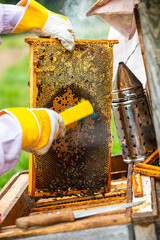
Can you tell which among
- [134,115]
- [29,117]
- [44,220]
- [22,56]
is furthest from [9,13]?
[22,56]

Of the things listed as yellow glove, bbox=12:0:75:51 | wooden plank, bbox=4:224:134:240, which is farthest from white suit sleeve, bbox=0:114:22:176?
yellow glove, bbox=12:0:75:51

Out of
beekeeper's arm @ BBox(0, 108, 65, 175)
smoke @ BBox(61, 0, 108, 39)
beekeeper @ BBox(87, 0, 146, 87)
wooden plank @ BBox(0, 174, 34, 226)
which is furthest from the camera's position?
smoke @ BBox(61, 0, 108, 39)

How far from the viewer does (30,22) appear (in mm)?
2102

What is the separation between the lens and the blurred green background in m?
3.44

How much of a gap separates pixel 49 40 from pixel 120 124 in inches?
36.0

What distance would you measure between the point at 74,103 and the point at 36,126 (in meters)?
0.67

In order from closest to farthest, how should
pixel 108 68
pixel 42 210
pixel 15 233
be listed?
pixel 15 233 → pixel 42 210 → pixel 108 68

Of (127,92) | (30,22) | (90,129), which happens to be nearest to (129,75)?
(127,92)

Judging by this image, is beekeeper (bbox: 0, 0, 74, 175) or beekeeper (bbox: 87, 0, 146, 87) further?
beekeeper (bbox: 87, 0, 146, 87)

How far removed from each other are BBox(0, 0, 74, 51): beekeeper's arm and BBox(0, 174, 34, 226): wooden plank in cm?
116

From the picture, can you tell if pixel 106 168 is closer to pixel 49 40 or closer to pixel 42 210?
pixel 42 210

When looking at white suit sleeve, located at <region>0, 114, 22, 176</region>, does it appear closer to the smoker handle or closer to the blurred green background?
the smoker handle

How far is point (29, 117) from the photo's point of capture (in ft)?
5.20

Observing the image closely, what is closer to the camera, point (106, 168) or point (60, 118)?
point (60, 118)
